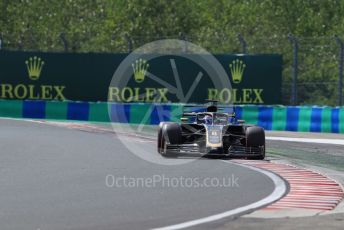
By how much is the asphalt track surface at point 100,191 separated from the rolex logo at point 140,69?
10818mm

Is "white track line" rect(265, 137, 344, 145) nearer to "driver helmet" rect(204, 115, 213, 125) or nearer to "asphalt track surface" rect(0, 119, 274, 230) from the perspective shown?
"asphalt track surface" rect(0, 119, 274, 230)

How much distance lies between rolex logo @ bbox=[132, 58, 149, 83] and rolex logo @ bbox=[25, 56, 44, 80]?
2.90 m

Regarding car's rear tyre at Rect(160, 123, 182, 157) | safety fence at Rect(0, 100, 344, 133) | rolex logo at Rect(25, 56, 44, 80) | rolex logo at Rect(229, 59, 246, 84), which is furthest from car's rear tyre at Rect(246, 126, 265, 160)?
rolex logo at Rect(25, 56, 44, 80)

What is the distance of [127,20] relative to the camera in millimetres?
50219

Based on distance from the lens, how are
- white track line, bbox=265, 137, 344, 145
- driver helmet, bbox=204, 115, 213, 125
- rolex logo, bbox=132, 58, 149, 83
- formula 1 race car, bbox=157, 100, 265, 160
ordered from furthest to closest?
rolex logo, bbox=132, 58, 149, 83 < white track line, bbox=265, 137, 344, 145 < driver helmet, bbox=204, 115, 213, 125 < formula 1 race car, bbox=157, 100, 265, 160

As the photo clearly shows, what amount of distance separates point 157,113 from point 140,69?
2.51 meters

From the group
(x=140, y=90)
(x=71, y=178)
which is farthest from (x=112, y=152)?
(x=140, y=90)

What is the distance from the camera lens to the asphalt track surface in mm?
9508

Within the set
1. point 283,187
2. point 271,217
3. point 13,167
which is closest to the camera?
point 271,217

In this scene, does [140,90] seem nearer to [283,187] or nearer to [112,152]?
[112,152]

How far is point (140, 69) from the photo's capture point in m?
29.0

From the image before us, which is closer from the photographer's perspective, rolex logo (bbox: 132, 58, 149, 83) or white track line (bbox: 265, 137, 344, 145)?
white track line (bbox: 265, 137, 344, 145)

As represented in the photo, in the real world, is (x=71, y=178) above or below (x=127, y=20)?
below

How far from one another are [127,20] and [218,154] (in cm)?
3482
